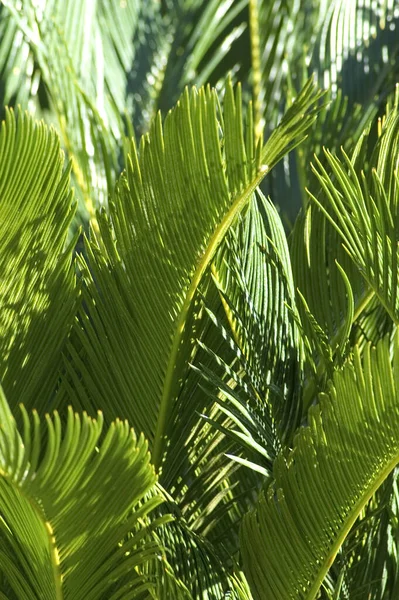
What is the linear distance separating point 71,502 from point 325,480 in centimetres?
32

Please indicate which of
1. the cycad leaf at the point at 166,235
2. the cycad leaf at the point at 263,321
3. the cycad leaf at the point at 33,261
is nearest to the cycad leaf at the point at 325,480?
the cycad leaf at the point at 263,321

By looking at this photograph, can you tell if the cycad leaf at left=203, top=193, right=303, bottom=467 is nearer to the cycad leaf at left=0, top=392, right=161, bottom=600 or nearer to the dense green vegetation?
the dense green vegetation

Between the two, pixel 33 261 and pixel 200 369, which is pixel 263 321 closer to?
pixel 200 369

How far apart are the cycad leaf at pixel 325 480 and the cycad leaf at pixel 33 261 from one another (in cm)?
40

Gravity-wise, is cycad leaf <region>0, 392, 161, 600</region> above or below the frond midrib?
below

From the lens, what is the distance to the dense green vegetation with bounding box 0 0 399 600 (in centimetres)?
98

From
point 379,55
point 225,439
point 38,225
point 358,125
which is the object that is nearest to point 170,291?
point 38,225

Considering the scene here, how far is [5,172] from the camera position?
116 centimetres

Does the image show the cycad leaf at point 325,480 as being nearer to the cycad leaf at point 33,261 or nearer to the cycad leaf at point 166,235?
the cycad leaf at point 166,235

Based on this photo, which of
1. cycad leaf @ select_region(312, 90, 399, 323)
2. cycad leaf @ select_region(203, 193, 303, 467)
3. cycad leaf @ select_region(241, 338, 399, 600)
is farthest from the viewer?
cycad leaf @ select_region(203, 193, 303, 467)

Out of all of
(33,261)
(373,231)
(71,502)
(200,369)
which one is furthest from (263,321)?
(71,502)

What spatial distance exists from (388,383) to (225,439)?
1.61ft

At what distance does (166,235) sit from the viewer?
3.81ft

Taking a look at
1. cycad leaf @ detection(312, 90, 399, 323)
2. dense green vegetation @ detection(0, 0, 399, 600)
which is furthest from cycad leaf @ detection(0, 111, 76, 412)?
cycad leaf @ detection(312, 90, 399, 323)
